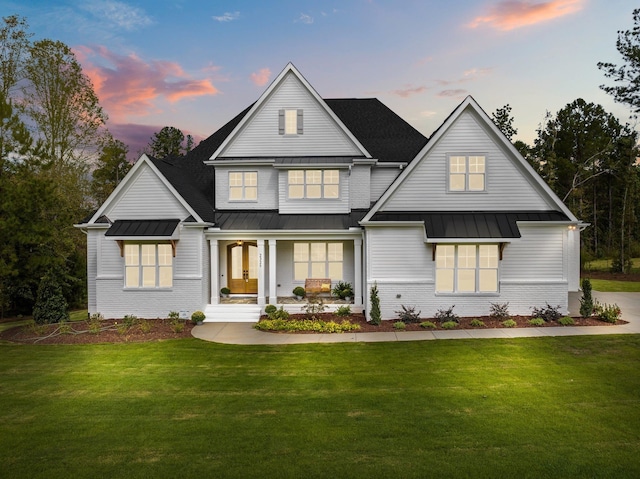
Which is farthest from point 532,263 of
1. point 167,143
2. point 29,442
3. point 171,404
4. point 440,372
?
point 167,143

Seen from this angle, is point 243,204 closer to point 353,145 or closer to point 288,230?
point 288,230

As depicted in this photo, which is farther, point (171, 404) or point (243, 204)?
point (243, 204)

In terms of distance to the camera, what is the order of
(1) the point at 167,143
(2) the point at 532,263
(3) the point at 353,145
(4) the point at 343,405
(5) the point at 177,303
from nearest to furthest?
(4) the point at 343,405, (2) the point at 532,263, (5) the point at 177,303, (3) the point at 353,145, (1) the point at 167,143

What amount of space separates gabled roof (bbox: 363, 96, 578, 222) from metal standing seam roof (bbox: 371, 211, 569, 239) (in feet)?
1.68

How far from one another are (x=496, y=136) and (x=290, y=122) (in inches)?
366

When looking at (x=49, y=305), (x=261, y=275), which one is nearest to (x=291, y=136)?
(x=261, y=275)

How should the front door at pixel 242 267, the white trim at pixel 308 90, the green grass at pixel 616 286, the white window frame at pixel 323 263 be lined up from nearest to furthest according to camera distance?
the white trim at pixel 308 90 → the white window frame at pixel 323 263 → the front door at pixel 242 267 → the green grass at pixel 616 286

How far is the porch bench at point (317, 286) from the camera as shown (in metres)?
19.4

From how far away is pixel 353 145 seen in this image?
63.5 feet

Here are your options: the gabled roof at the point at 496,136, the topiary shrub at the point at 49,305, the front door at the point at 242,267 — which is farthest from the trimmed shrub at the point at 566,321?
the topiary shrub at the point at 49,305

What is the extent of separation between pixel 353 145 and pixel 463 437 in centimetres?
1474

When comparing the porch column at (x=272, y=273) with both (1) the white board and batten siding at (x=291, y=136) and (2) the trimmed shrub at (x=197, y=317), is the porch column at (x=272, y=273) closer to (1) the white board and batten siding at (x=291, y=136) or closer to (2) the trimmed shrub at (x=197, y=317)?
(2) the trimmed shrub at (x=197, y=317)

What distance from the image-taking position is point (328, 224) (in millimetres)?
18469

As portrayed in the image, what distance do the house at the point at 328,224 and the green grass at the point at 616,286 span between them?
606 cm
